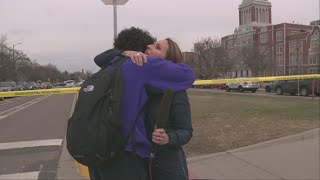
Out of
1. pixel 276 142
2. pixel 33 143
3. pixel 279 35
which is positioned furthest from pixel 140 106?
pixel 279 35

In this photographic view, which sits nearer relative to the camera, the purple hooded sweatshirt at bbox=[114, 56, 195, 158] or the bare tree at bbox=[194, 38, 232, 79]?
the purple hooded sweatshirt at bbox=[114, 56, 195, 158]

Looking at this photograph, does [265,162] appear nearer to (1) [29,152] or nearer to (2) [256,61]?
(1) [29,152]

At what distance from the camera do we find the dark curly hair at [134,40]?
2924mm

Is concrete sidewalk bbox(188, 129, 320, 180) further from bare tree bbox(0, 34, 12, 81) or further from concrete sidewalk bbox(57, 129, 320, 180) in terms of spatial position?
bare tree bbox(0, 34, 12, 81)

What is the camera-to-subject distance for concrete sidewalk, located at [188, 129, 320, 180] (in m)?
6.28

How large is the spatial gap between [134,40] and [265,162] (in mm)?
4612

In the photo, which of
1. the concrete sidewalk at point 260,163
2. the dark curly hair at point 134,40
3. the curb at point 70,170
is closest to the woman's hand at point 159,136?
the dark curly hair at point 134,40

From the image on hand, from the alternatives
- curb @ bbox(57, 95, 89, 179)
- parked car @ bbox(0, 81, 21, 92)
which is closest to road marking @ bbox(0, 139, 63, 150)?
curb @ bbox(57, 95, 89, 179)

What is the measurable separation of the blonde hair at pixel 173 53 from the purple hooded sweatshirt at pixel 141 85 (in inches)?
7.8

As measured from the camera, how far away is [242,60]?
297ft

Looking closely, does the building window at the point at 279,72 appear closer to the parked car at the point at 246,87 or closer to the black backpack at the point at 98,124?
the parked car at the point at 246,87

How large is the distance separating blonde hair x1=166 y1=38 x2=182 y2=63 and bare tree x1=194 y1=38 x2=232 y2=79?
80.8 metres

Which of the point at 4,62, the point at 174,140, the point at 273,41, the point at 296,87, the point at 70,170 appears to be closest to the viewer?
the point at 174,140

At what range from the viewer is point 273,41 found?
104m
